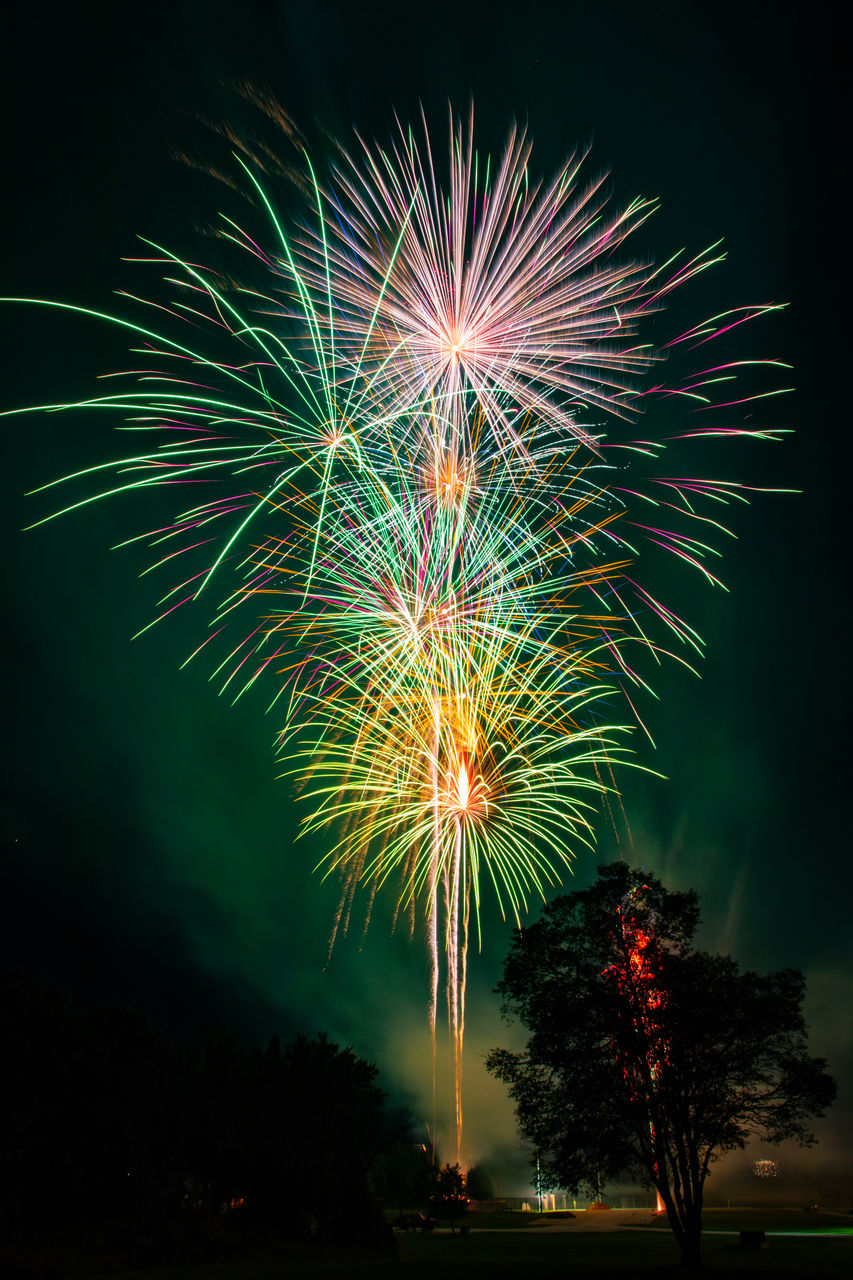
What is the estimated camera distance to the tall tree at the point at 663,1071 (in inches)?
940

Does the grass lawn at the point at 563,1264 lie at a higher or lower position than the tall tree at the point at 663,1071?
lower

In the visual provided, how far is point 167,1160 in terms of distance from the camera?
111ft


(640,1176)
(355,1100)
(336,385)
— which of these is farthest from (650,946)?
(355,1100)

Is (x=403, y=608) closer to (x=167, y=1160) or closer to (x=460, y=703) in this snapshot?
(x=460, y=703)

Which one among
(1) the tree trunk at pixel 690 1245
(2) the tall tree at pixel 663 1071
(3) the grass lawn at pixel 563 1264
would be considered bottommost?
(3) the grass lawn at pixel 563 1264

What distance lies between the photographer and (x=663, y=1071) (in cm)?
2375

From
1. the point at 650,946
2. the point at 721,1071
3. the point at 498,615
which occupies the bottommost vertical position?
the point at 721,1071

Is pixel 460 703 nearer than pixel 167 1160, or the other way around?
pixel 460 703

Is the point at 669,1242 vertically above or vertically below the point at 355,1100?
below

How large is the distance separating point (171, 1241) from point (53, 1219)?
6736mm

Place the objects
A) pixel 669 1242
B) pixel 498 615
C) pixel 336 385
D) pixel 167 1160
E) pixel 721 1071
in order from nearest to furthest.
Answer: pixel 336 385 → pixel 498 615 → pixel 721 1071 → pixel 167 1160 → pixel 669 1242

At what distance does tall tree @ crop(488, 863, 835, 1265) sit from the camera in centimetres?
2388

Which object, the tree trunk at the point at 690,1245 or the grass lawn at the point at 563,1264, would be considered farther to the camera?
the tree trunk at the point at 690,1245

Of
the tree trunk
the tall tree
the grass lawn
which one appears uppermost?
the tall tree
